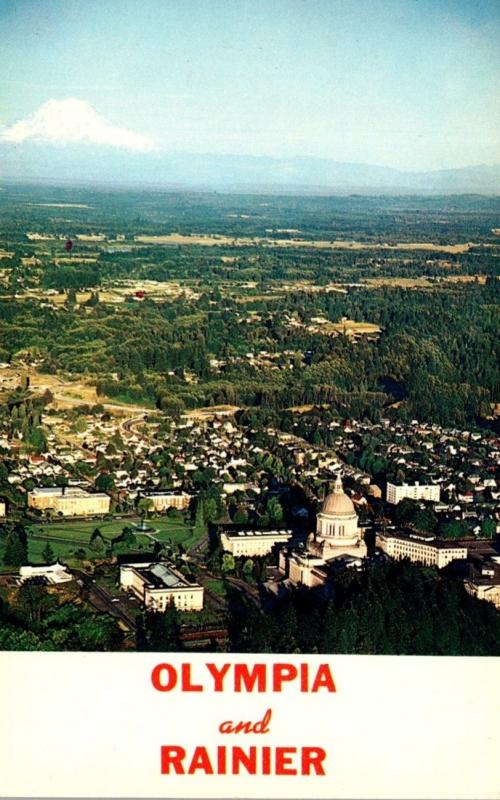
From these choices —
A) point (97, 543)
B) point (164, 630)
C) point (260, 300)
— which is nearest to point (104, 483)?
point (97, 543)

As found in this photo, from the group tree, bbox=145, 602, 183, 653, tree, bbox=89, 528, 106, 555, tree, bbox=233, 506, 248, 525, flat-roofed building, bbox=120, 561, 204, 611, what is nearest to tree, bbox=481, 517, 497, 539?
tree, bbox=233, 506, 248, 525

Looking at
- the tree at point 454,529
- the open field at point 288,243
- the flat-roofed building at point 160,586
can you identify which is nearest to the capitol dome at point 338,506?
the tree at point 454,529

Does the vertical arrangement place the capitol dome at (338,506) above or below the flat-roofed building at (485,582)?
above

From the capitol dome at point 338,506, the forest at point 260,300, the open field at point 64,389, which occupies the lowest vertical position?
the capitol dome at point 338,506

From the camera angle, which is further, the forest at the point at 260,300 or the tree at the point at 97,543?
the forest at the point at 260,300

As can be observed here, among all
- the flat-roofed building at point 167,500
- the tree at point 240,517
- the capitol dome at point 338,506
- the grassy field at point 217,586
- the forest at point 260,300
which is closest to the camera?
the grassy field at point 217,586

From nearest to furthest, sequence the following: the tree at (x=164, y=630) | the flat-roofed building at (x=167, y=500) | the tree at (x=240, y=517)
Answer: the tree at (x=164, y=630)
the tree at (x=240, y=517)
the flat-roofed building at (x=167, y=500)

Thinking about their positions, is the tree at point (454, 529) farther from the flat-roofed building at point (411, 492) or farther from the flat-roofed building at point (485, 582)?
the flat-roofed building at point (411, 492)
